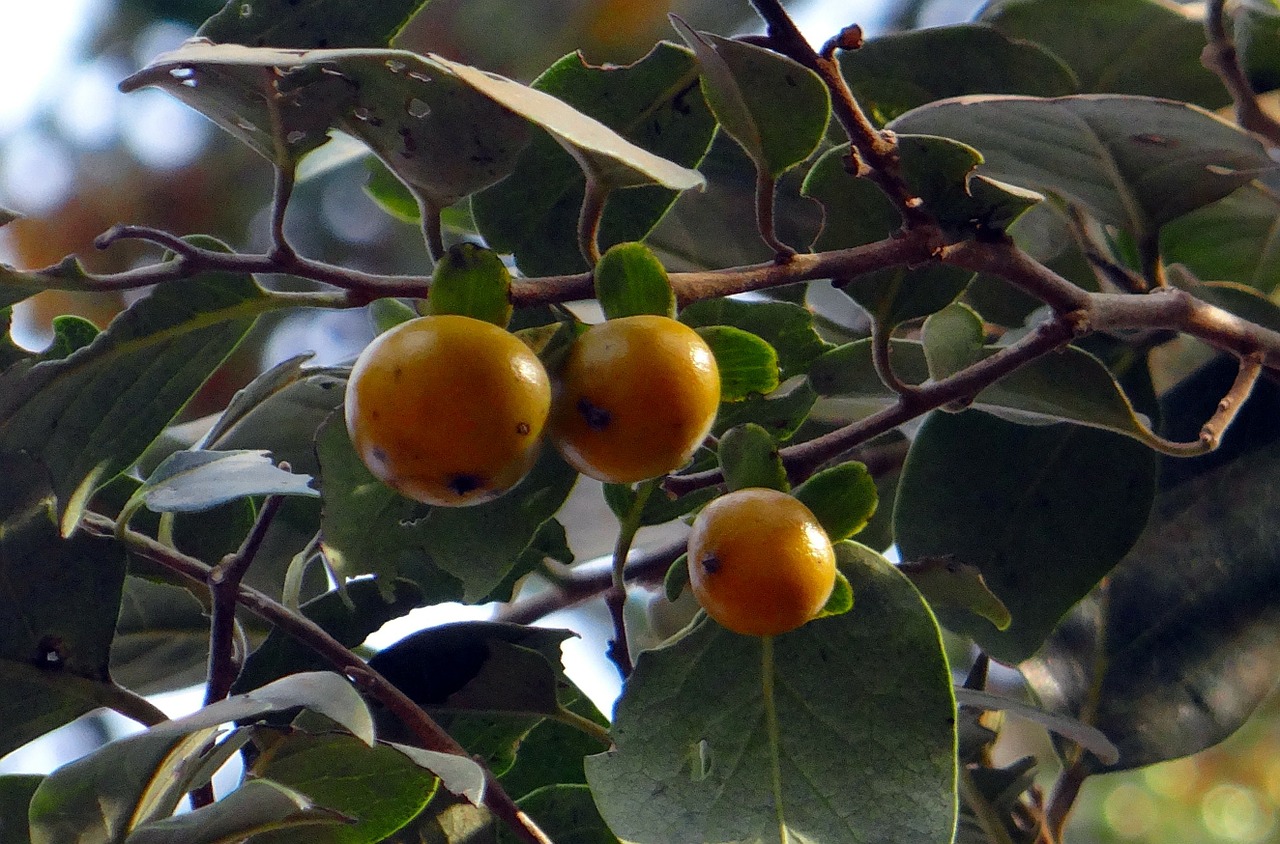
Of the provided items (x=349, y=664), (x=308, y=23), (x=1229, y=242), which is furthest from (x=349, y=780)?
(x=1229, y=242)

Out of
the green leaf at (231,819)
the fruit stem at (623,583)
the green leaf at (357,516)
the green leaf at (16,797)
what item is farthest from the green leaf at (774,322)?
the green leaf at (16,797)

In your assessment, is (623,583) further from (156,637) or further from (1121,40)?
(1121,40)

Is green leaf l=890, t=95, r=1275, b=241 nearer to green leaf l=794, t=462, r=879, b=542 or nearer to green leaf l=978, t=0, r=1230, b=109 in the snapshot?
green leaf l=978, t=0, r=1230, b=109

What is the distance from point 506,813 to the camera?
0.65 meters

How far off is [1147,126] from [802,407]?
0.31 metres

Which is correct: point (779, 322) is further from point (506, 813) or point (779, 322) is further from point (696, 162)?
point (506, 813)

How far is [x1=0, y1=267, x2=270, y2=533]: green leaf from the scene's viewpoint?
25.1 inches

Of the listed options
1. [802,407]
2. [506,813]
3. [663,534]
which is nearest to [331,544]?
[506,813]

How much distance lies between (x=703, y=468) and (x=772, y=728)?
0.71 feet

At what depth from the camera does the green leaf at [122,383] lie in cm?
64

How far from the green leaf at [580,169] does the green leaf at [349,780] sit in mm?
304

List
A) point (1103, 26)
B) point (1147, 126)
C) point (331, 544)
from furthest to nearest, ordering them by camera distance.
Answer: point (1103, 26), point (1147, 126), point (331, 544)

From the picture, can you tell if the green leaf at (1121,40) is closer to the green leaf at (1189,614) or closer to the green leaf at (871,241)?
the green leaf at (1189,614)

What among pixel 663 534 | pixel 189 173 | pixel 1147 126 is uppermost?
pixel 1147 126
